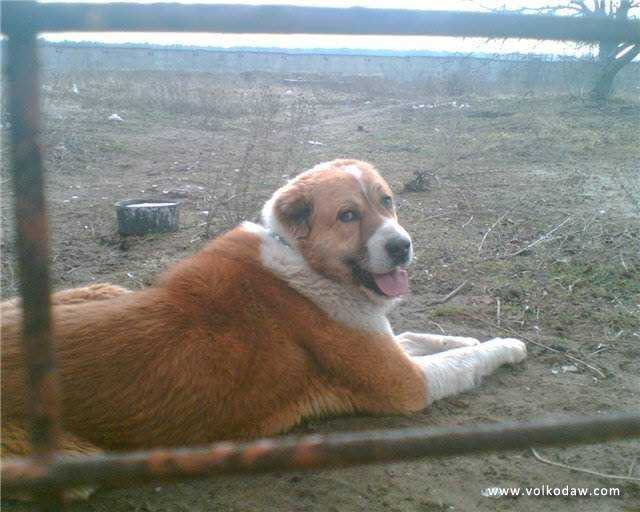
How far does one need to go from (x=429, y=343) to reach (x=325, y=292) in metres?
1.03

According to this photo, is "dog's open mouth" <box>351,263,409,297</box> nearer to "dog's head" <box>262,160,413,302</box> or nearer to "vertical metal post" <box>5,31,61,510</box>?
"dog's head" <box>262,160,413,302</box>

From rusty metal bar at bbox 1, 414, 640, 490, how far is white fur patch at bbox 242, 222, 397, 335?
2.18m

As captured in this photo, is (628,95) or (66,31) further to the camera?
Result: (628,95)

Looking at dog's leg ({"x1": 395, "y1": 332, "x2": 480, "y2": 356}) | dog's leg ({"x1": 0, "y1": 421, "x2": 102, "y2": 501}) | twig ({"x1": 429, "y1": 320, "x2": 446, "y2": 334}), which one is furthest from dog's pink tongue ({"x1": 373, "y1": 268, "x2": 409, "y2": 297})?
dog's leg ({"x1": 0, "y1": 421, "x2": 102, "y2": 501})

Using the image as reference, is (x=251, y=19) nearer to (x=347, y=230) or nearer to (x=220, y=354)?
(x=220, y=354)

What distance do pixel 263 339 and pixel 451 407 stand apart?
1186mm

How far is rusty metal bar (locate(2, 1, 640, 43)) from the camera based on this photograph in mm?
910

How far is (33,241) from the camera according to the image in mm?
903

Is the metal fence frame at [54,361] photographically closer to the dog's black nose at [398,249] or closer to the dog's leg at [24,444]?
the dog's leg at [24,444]

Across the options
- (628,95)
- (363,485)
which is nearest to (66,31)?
(363,485)

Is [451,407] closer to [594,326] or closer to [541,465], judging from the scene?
[541,465]

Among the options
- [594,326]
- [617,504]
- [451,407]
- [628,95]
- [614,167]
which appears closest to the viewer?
[617,504]

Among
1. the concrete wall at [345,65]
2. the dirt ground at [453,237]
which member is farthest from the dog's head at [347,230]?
the concrete wall at [345,65]

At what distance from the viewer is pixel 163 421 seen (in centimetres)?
243
